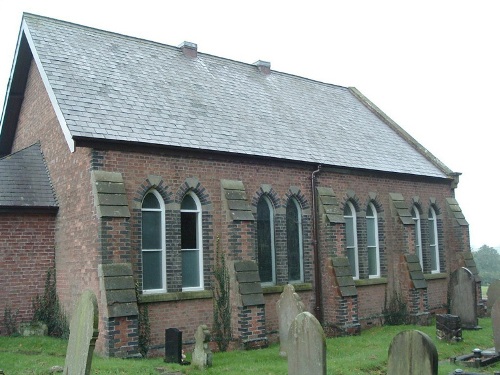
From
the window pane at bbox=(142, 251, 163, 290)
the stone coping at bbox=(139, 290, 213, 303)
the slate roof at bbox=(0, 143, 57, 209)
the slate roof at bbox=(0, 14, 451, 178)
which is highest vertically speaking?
the slate roof at bbox=(0, 14, 451, 178)

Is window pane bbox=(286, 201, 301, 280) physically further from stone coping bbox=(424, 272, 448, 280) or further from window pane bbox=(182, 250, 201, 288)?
stone coping bbox=(424, 272, 448, 280)

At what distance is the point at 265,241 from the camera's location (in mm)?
16859

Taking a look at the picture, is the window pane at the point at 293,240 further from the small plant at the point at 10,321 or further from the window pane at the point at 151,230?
the small plant at the point at 10,321

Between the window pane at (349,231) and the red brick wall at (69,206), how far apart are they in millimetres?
9178

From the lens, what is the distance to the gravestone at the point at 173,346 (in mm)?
12461

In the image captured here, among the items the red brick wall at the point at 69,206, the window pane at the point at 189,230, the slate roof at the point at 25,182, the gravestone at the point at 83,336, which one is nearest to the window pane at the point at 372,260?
the window pane at the point at 189,230

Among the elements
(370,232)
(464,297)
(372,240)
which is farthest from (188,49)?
(464,297)

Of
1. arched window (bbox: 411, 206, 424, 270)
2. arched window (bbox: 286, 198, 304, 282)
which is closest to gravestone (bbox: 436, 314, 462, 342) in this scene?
arched window (bbox: 286, 198, 304, 282)

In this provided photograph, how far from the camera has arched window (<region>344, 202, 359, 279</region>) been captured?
756 inches

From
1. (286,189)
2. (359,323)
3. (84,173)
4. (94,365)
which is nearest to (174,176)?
(84,173)

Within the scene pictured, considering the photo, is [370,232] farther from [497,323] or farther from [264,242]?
[497,323]

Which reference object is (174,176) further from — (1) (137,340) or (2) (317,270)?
(2) (317,270)

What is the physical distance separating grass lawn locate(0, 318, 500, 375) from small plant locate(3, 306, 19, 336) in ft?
1.41

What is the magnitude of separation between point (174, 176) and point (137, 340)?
14.3 ft
